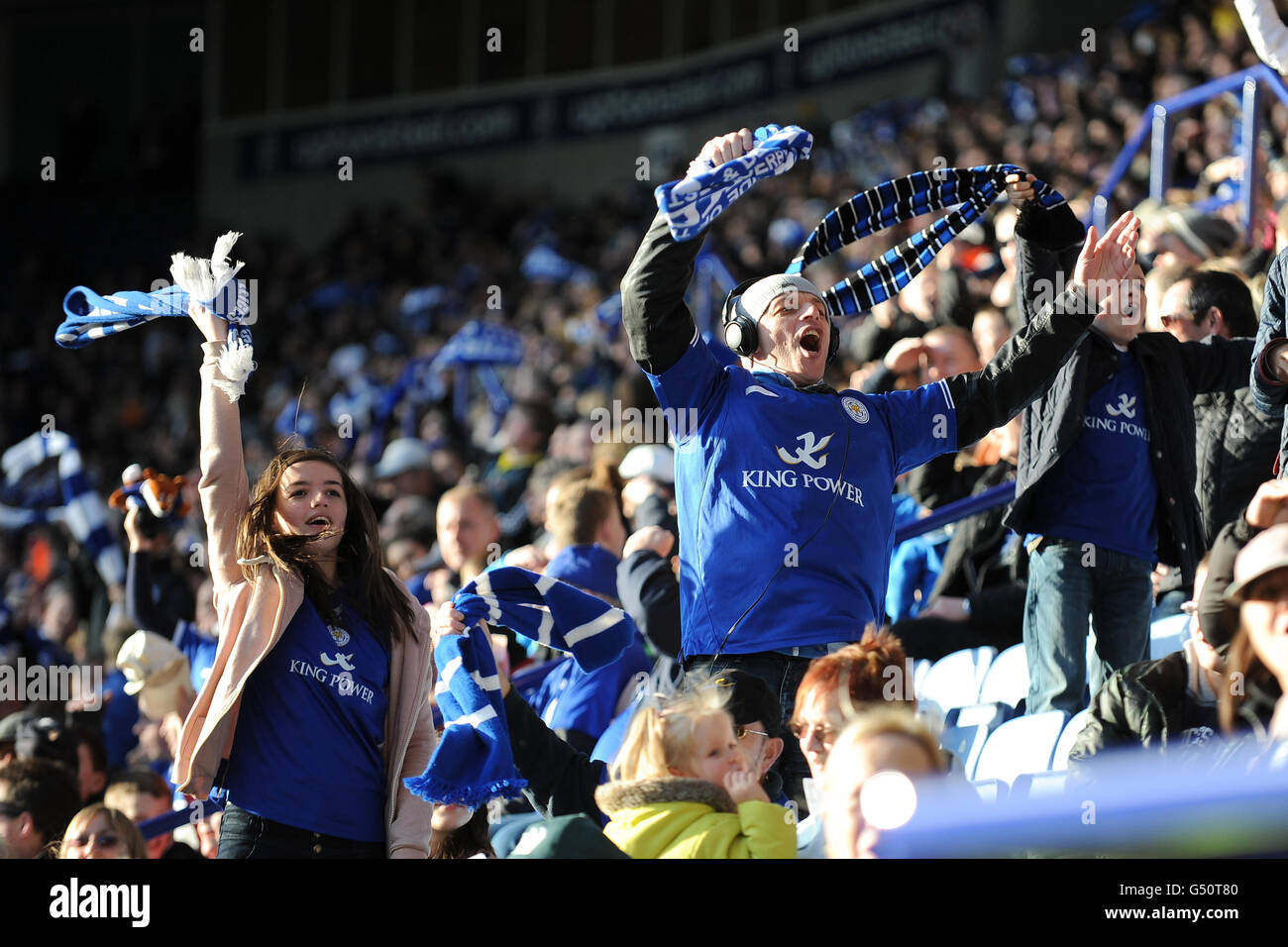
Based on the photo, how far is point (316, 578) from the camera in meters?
3.81

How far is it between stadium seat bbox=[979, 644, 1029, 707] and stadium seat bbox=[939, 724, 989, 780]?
0.61 ft

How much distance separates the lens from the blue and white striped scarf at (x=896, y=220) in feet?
15.0

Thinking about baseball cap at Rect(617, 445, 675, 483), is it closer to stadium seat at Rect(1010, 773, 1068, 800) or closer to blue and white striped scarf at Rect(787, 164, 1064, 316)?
blue and white striped scarf at Rect(787, 164, 1064, 316)

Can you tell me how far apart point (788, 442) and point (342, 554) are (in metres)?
1.03

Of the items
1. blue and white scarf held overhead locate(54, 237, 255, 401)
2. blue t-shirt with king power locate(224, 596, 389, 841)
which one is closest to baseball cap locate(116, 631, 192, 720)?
blue and white scarf held overhead locate(54, 237, 255, 401)

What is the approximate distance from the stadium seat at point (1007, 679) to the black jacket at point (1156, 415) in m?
0.67

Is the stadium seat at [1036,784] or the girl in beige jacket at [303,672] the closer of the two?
the girl in beige jacket at [303,672]

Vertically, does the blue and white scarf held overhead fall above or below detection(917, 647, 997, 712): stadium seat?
above

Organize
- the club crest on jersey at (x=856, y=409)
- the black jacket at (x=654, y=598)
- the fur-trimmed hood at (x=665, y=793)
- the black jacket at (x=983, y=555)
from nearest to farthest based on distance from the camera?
1. the fur-trimmed hood at (x=665, y=793)
2. the club crest on jersey at (x=856, y=409)
3. the black jacket at (x=654, y=598)
4. the black jacket at (x=983, y=555)

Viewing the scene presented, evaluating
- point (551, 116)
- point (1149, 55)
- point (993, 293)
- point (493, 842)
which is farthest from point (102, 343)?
point (493, 842)

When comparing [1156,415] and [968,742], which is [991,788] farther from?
[1156,415]

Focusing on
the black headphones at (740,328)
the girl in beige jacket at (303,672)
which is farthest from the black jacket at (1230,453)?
the girl in beige jacket at (303,672)

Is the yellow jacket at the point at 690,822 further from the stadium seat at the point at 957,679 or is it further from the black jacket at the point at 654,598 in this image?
the stadium seat at the point at 957,679

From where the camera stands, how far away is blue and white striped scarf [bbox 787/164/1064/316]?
4.57 m
